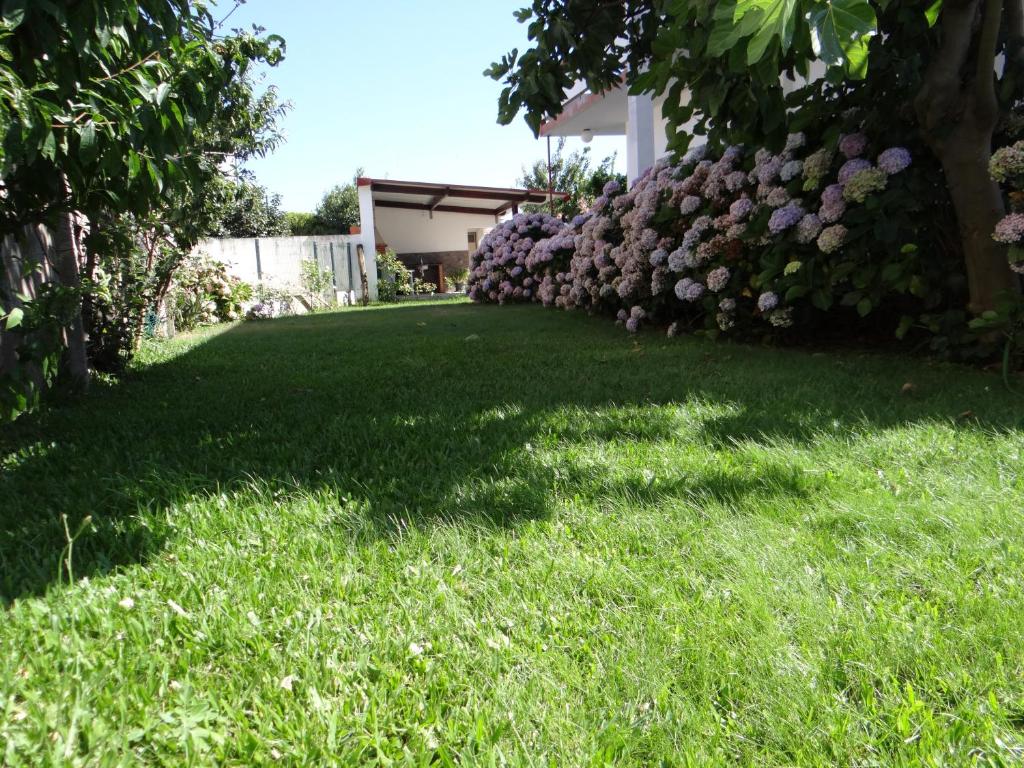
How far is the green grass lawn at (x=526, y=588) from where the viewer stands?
130 cm

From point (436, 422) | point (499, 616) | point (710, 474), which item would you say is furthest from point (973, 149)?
point (499, 616)

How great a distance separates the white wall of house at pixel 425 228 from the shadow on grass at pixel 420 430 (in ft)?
73.0

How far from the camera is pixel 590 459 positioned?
A: 281cm

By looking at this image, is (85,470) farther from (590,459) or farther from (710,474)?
(710,474)

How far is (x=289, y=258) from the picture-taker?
56.3 feet

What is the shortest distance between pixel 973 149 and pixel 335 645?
4570 mm

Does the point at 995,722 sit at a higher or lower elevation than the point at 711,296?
lower

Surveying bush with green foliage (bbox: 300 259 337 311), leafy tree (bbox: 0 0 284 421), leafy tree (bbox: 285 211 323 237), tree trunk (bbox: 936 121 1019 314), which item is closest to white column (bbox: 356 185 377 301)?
bush with green foliage (bbox: 300 259 337 311)

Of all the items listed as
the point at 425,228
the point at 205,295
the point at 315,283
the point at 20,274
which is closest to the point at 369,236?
→ the point at 315,283

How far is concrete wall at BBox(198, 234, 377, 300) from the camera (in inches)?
628

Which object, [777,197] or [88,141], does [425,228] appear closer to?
[777,197]

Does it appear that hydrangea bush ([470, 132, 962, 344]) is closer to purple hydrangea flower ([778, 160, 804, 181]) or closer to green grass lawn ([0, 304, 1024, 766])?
purple hydrangea flower ([778, 160, 804, 181])

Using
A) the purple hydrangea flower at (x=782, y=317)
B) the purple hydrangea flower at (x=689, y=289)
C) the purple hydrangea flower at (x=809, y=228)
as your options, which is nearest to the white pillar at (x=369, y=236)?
the purple hydrangea flower at (x=689, y=289)

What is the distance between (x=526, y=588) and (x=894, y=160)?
3979mm
